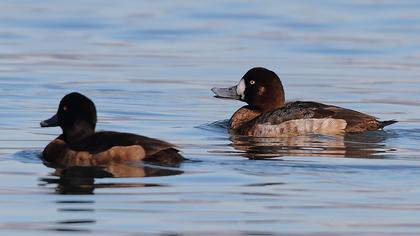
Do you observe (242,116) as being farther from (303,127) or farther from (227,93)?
(303,127)

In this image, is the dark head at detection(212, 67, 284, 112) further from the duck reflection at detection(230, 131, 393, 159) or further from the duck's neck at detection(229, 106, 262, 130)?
the duck reflection at detection(230, 131, 393, 159)

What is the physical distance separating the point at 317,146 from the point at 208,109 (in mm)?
3620

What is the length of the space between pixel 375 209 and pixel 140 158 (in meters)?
2.42

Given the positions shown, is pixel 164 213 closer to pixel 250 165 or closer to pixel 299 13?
pixel 250 165

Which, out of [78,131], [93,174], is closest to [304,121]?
[78,131]

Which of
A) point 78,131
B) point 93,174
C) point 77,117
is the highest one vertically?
point 77,117

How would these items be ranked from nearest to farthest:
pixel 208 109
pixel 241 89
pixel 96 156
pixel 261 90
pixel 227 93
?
pixel 96 156 < pixel 261 90 < pixel 241 89 < pixel 227 93 < pixel 208 109

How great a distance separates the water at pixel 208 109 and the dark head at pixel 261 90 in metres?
0.43

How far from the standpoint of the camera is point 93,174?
10.6 m

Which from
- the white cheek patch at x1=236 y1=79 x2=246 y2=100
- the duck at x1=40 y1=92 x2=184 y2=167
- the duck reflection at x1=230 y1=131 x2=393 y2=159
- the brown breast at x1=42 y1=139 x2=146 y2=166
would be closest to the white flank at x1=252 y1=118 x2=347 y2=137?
the duck reflection at x1=230 y1=131 x2=393 y2=159

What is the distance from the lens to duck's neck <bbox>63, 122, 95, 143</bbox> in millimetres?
11383

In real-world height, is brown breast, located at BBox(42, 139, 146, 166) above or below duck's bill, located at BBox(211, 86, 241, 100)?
below

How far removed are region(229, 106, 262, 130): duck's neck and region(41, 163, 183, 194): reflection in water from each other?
11.3 ft

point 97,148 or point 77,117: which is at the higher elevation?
point 77,117
